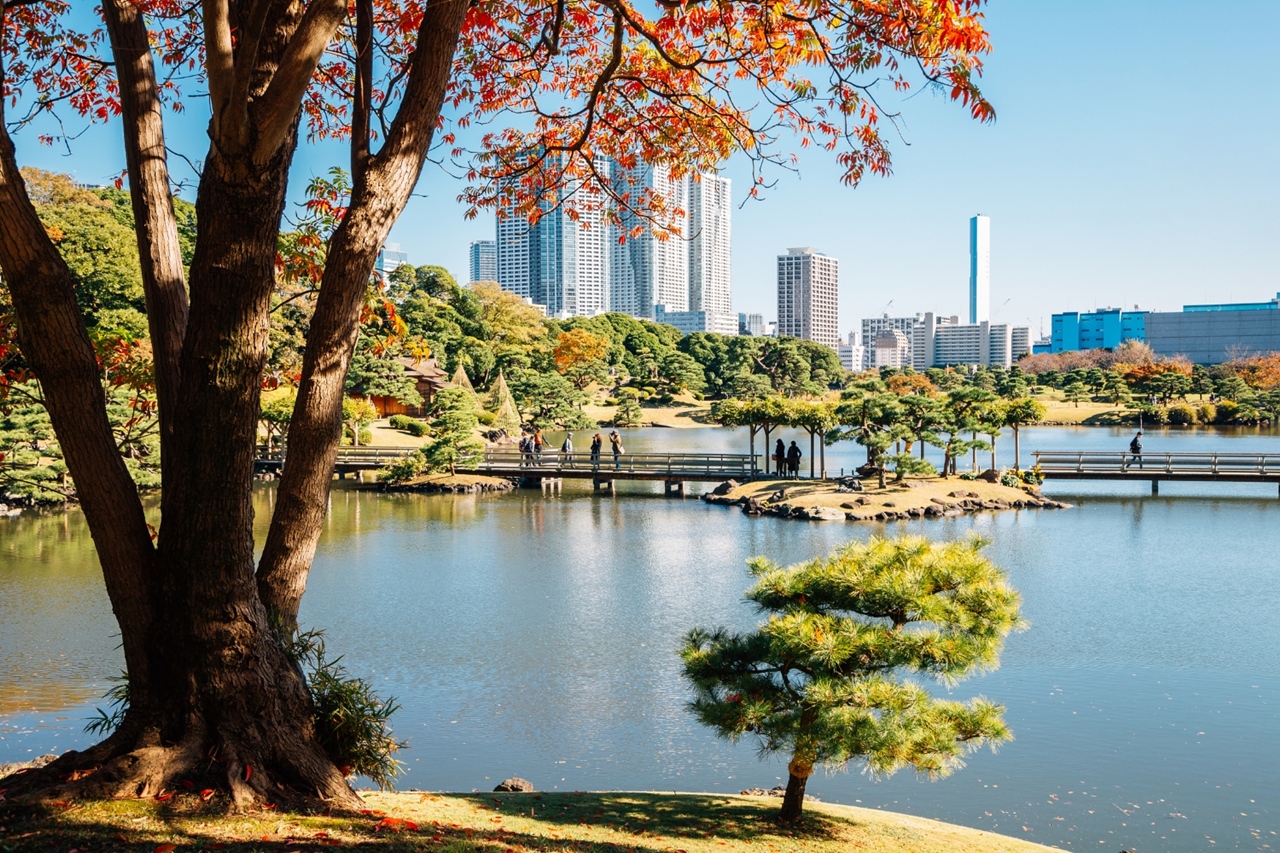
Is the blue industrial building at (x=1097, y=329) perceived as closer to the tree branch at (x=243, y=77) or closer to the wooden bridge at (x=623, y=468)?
the wooden bridge at (x=623, y=468)

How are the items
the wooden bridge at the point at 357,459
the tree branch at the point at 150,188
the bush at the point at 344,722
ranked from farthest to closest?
the wooden bridge at the point at 357,459
the bush at the point at 344,722
the tree branch at the point at 150,188

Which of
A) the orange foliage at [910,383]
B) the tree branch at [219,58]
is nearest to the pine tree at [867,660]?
the tree branch at [219,58]

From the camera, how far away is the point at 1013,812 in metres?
6.59

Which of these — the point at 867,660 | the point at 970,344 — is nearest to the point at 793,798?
the point at 867,660

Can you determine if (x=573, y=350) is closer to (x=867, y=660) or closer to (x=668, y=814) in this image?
(x=668, y=814)

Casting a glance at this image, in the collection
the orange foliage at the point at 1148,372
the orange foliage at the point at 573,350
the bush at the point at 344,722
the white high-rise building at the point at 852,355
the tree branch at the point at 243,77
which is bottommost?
the bush at the point at 344,722

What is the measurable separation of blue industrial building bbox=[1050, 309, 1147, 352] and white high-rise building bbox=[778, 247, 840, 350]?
28.5 meters

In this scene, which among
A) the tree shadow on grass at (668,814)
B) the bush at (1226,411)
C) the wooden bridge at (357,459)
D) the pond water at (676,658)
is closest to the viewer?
the tree shadow on grass at (668,814)

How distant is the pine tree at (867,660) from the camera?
5.11m

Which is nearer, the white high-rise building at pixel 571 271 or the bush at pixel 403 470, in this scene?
the bush at pixel 403 470

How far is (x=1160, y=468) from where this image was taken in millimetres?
24234

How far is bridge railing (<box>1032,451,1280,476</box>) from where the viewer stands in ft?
78.3

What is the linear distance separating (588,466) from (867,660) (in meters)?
20.6

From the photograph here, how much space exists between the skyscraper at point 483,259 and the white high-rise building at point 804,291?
50.9 metres
